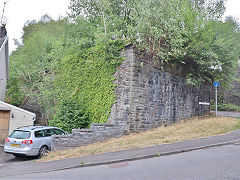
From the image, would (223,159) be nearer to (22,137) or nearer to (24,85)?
(22,137)

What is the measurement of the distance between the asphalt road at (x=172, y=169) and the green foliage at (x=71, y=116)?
6.07 m

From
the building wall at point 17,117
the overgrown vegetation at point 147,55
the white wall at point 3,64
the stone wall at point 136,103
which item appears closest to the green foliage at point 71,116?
the overgrown vegetation at point 147,55

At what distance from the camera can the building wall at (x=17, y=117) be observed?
55.8 feet

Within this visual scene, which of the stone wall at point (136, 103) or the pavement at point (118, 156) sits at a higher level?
the stone wall at point (136, 103)

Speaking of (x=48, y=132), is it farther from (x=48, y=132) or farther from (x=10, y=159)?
(x=10, y=159)

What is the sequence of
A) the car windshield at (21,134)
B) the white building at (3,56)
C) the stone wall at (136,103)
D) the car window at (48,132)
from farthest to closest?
the white building at (3,56), the car window at (48,132), the stone wall at (136,103), the car windshield at (21,134)

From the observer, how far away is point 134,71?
489 inches

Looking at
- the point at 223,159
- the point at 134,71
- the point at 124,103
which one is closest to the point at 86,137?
the point at 124,103

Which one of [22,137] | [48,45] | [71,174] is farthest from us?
[48,45]

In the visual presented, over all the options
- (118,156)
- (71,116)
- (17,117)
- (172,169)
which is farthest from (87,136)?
(17,117)

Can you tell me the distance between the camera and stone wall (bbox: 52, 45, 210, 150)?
11625 mm

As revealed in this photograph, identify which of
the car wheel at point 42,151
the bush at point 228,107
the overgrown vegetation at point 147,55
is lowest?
the car wheel at point 42,151

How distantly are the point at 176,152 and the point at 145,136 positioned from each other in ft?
9.35

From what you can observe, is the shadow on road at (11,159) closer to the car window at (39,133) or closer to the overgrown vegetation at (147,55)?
the car window at (39,133)
